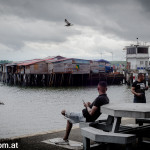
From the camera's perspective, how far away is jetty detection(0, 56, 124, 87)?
5284cm

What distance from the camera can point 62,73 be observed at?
52969mm

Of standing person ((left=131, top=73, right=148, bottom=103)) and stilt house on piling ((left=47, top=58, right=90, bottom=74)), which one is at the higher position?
stilt house on piling ((left=47, top=58, right=90, bottom=74))

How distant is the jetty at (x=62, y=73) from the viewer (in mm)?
52844

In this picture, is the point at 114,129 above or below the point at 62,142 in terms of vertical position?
above

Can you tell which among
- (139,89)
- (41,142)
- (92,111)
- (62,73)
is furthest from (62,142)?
(62,73)

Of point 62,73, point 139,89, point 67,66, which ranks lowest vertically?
point 139,89

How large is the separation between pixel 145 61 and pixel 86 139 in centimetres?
5861

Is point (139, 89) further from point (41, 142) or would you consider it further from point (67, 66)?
point (67, 66)

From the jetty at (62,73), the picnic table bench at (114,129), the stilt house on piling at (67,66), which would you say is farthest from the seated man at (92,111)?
the stilt house on piling at (67,66)

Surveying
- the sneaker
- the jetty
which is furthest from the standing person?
the jetty

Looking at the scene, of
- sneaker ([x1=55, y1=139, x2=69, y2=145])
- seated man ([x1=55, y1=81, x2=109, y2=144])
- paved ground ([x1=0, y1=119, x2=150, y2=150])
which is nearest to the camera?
seated man ([x1=55, y1=81, x2=109, y2=144])

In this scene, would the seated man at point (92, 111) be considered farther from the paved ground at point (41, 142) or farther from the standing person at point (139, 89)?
the standing person at point (139, 89)

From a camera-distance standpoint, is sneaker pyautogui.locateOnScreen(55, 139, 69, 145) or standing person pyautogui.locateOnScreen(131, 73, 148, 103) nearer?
sneaker pyautogui.locateOnScreen(55, 139, 69, 145)

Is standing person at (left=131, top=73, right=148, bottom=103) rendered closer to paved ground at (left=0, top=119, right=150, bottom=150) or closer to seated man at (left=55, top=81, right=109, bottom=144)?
paved ground at (left=0, top=119, right=150, bottom=150)
